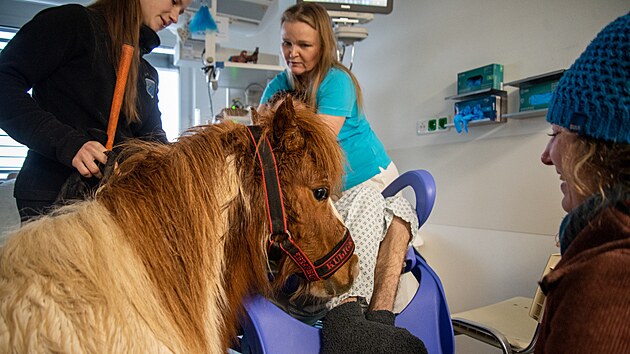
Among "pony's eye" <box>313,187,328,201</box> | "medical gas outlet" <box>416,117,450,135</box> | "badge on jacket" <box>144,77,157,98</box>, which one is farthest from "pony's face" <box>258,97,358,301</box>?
"medical gas outlet" <box>416,117,450,135</box>

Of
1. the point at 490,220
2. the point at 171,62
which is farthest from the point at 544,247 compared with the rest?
the point at 171,62

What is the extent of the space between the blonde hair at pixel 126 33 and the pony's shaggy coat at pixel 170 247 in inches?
13.5

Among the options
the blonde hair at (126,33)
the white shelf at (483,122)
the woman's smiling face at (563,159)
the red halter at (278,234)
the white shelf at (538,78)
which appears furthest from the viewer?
the white shelf at (483,122)

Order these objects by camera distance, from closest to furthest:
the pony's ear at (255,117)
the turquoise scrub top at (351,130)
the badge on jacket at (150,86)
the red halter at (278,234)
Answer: the red halter at (278,234) → the pony's ear at (255,117) → the badge on jacket at (150,86) → the turquoise scrub top at (351,130)

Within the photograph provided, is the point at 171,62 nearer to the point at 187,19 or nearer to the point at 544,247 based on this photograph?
the point at 187,19

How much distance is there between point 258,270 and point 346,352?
0.86ft

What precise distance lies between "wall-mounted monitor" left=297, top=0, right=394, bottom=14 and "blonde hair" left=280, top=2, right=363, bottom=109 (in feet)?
2.22

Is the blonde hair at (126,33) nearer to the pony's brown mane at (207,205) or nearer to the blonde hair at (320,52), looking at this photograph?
the pony's brown mane at (207,205)

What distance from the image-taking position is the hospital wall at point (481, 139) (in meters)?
1.74

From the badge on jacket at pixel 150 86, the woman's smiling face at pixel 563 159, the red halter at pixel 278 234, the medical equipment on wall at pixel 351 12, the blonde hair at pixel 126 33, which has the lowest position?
the red halter at pixel 278 234

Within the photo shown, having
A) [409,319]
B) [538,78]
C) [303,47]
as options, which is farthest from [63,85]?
[538,78]

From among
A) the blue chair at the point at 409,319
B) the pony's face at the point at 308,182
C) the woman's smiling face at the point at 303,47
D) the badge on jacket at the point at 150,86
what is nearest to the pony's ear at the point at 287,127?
the pony's face at the point at 308,182

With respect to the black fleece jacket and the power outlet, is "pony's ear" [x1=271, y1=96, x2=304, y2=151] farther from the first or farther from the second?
the power outlet

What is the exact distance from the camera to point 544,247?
174 centimetres
